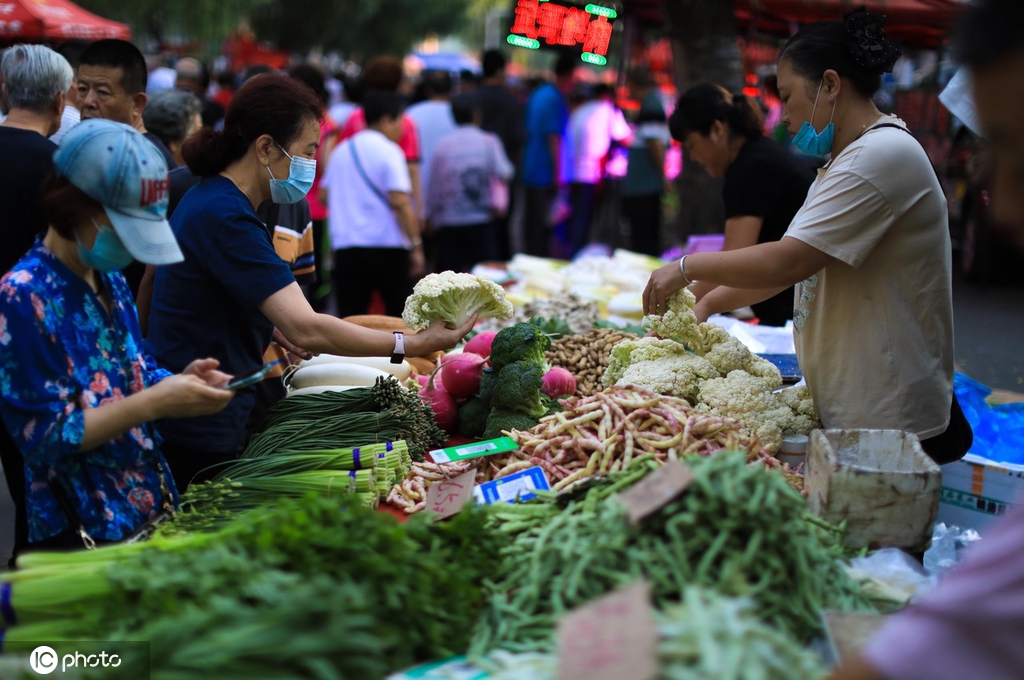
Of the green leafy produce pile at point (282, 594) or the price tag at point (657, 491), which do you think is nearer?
the green leafy produce pile at point (282, 594)

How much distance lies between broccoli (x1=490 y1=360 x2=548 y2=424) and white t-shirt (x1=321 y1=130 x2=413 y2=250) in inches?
152

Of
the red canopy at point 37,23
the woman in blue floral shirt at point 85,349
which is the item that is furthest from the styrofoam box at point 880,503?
the red canopy at point 37,23

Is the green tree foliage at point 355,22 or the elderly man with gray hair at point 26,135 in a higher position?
the green tree foliage at point 355,22

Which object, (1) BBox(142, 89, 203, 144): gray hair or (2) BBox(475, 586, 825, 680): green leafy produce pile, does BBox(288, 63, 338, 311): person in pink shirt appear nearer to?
(1) BBox(142, 89, 203, 144): gray hair

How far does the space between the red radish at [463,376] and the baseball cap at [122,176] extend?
4.65 feet

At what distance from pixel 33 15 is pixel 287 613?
1173 centimetres

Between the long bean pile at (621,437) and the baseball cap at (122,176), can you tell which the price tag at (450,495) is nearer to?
the long bean pile at (621,437)

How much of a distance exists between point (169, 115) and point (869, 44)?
4.20m

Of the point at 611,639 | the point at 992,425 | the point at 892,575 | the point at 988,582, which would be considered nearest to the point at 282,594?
the point at 611,639

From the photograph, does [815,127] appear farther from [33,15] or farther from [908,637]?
[33,15]

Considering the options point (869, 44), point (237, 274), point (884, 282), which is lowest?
point (237, 274)

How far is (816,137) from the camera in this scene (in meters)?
3.03

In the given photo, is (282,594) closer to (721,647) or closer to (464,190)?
(721,647)

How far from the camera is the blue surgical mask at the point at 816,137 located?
3.00 meters
